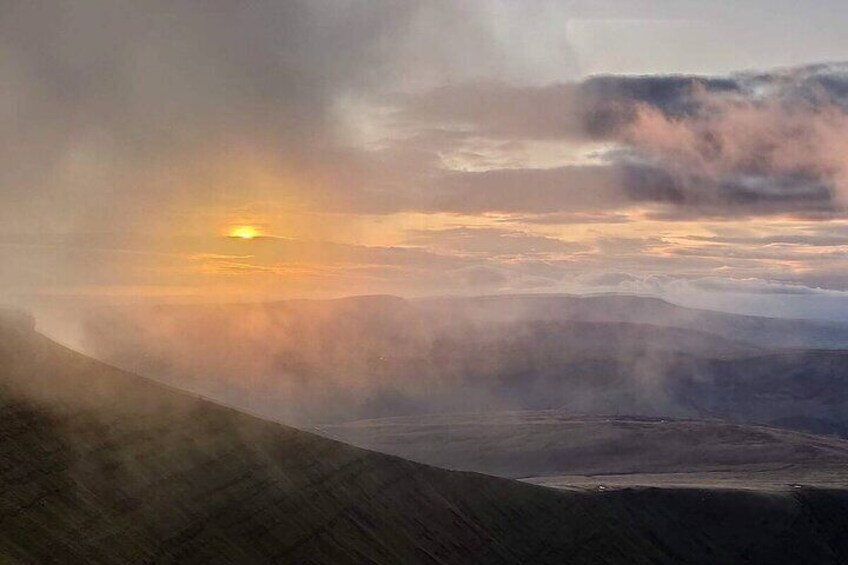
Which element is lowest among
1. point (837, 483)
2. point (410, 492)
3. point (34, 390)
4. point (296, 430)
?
point (837, 483)

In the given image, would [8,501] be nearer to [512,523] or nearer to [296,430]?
[296,430]

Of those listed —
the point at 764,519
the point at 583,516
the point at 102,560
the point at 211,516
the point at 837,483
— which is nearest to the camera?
the point at 102,560

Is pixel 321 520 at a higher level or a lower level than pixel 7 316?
lower

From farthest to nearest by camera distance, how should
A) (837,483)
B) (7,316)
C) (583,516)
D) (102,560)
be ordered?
1. (837,483)
2. (583,516)
3. (7,316)
4. (102,560)

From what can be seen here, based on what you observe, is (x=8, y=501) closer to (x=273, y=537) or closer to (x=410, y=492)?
(x=273, y=537)

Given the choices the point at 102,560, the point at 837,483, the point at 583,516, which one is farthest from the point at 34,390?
the point at 837,483

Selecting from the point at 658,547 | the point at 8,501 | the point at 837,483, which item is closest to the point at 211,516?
the point at 8,501

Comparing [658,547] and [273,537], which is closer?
[273,537]
